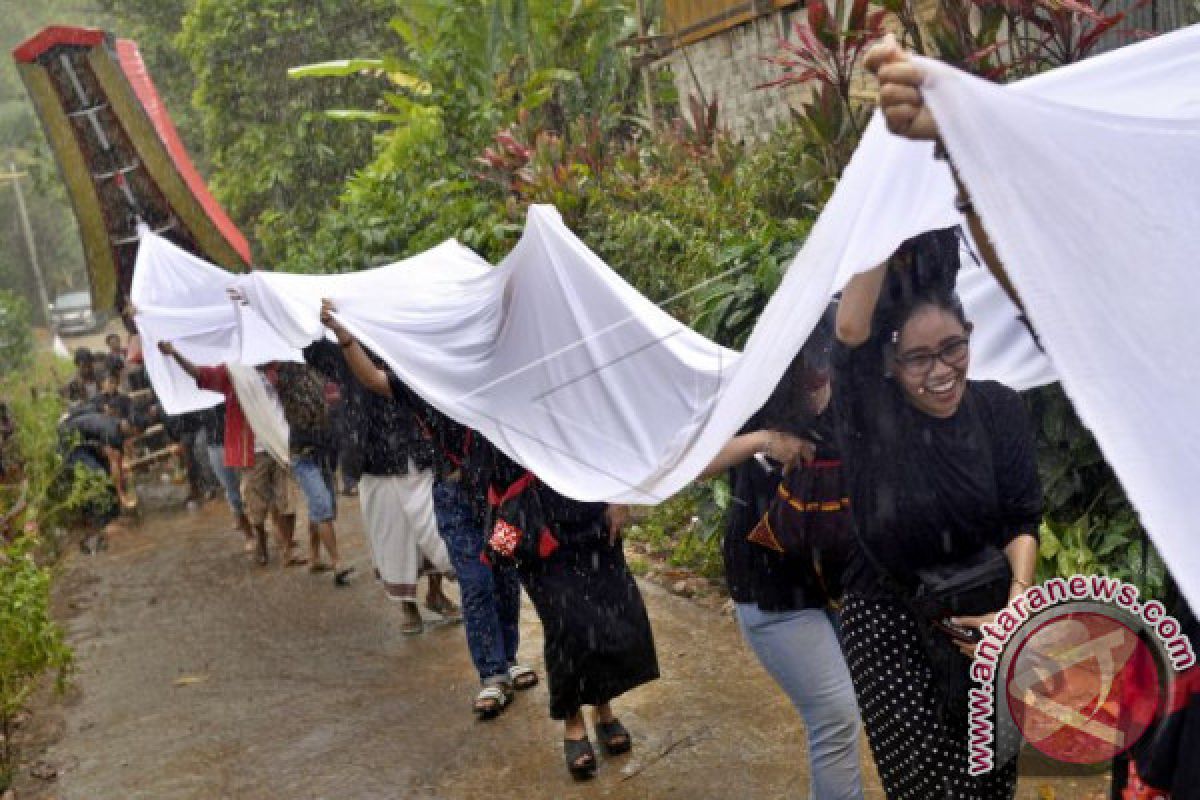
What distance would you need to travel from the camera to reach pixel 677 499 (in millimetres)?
8484

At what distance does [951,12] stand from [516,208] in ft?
16.7

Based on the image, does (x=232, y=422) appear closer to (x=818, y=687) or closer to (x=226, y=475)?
(x=226, y=475)

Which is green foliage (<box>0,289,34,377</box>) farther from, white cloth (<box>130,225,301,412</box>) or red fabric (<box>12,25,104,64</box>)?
white cloth (<box>130,225,301,412</box>)

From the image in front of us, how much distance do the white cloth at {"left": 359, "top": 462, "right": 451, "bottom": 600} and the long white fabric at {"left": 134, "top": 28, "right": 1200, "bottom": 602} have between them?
9.49 feet

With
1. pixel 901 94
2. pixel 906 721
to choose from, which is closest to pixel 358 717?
pixel 906 721

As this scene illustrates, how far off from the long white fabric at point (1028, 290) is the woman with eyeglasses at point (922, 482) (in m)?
0.17

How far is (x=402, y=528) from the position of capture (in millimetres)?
7750

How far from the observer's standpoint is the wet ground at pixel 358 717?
5.35 m

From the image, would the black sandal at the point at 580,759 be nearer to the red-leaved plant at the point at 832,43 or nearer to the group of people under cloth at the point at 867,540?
the group of people under cloth at the point at 867,540

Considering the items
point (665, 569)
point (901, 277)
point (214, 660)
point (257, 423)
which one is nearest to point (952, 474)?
point (901, 277)

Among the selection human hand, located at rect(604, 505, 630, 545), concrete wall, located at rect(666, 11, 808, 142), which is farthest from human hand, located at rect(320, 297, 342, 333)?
concrete wall, located at rect(666, 11, 808, 142)

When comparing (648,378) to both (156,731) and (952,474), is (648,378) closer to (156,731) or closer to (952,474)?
(952,474)

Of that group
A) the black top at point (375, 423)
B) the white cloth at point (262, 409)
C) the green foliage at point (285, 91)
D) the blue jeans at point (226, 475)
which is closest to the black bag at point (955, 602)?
the black top at point (375, 423)

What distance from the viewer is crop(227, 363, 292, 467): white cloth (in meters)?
9.69
